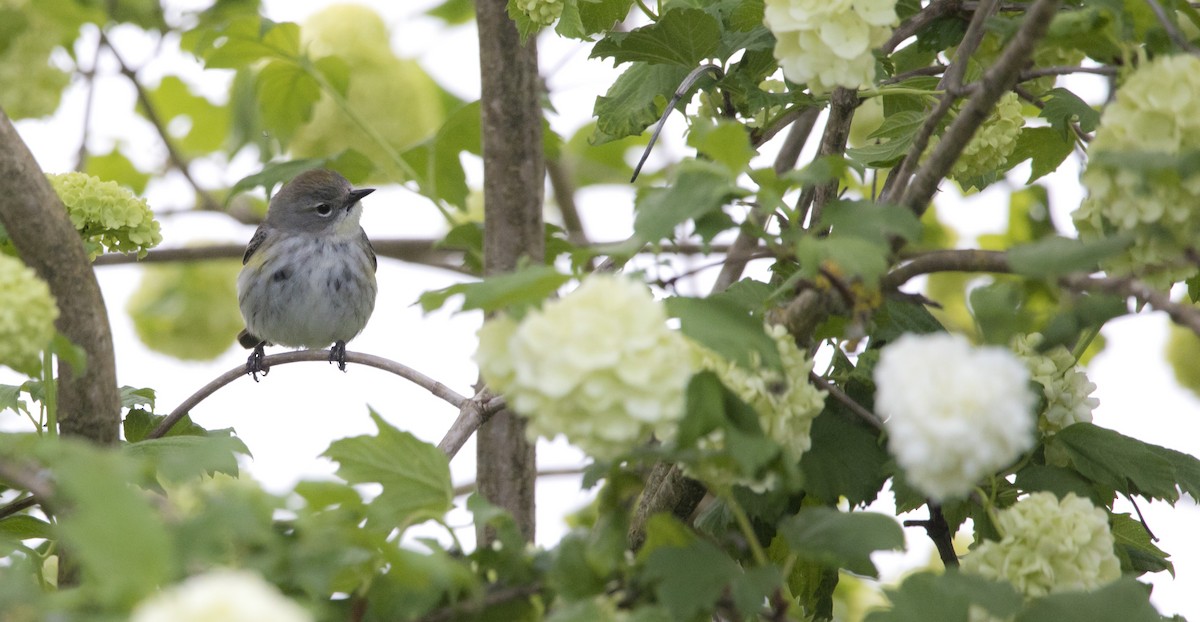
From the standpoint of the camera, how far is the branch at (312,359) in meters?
2.73

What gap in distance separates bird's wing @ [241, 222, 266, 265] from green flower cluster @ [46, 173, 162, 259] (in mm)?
2514

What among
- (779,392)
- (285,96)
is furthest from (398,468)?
(285,96)

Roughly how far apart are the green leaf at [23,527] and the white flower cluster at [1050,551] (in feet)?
5.90

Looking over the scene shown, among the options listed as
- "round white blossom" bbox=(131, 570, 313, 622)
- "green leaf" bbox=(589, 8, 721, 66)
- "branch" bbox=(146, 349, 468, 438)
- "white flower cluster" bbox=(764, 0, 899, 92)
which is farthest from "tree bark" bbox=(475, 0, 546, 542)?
"round white blossom" bbox=(131, 570, 313, 622)

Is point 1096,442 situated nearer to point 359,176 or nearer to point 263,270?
point 359,176

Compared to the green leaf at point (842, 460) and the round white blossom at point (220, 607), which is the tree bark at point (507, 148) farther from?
the round white blossom at point (220, 607)

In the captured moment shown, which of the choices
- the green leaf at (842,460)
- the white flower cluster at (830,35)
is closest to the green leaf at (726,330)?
the white flower cluster at (830,35)

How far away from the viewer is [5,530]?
248 centimetres

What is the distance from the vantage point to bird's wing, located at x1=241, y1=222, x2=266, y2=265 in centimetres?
538

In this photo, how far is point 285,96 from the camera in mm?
4379

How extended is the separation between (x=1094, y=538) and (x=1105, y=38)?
0.76 metres

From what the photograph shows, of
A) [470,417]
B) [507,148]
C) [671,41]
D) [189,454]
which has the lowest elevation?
[189,454]

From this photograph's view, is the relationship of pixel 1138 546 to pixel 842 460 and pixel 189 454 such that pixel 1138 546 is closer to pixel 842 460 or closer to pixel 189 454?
pixel 842 460

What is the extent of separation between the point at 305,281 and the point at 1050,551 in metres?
4.12
